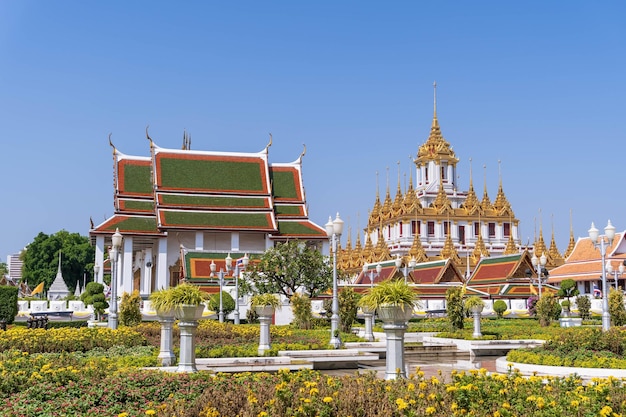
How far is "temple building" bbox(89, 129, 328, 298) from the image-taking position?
47.2m

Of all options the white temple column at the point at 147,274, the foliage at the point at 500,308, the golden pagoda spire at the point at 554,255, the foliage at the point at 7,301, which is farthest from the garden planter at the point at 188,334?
the golden pagoda spire at the point at 554,255

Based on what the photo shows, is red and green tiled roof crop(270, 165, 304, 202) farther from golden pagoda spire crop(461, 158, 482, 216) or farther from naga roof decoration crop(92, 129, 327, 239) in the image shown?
golden pagoda spire crop(461, 158, 482, 216)

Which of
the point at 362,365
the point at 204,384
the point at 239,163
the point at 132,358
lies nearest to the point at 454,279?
the point at 239,163

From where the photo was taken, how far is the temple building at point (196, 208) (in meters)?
47.2

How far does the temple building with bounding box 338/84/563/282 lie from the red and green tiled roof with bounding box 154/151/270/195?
2387cm

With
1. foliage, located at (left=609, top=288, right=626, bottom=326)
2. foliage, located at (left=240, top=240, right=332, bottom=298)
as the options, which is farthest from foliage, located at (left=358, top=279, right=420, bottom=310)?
foliage, located at (left=240, top=240, right=332, bottom=298)

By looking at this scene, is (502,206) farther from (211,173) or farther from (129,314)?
(129,314)

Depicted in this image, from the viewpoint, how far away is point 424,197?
82.5 metres

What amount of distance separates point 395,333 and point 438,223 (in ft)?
225

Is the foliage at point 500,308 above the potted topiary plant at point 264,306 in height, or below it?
below

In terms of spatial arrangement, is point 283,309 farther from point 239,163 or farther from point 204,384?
point 204,384

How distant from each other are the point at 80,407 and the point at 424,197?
247 feet

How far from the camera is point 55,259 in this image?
8775 centimetres

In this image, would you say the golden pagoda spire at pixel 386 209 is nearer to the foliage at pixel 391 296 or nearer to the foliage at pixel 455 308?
the foliage at pixel 455 308
